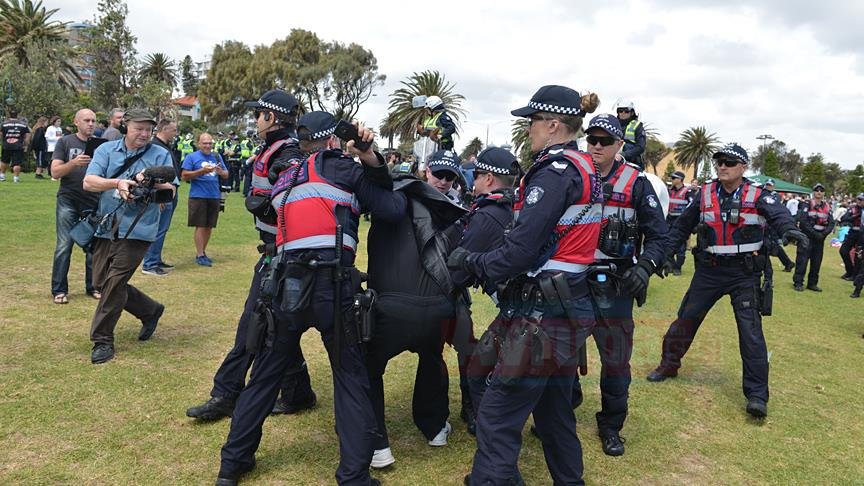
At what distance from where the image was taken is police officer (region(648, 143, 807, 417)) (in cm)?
489

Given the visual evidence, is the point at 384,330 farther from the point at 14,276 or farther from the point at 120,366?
the point at 14,276

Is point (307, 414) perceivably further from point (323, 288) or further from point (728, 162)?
point (728, 162)

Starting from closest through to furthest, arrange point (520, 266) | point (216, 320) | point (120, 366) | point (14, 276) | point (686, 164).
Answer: point (520, 266)
point (120, 366)
point (216, 320)
point (14, 276)
point (686, 164)

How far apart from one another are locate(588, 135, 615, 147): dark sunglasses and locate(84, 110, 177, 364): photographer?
3.55m

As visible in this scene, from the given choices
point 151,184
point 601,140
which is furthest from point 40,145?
point 601,140

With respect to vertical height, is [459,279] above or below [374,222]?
below

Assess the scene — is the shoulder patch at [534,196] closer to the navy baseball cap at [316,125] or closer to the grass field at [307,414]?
the navy baseball cap at [316,125]

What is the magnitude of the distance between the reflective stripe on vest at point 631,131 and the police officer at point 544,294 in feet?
11.2

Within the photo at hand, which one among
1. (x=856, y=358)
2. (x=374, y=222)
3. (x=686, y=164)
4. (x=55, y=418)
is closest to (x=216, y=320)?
(x=55, y=418)

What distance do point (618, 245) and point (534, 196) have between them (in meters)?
1.49

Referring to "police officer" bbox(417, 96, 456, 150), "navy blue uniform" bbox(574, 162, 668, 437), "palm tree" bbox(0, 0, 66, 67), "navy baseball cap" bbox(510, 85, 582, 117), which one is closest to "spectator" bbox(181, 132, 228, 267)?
"police officer" bbox(417, 96, 456, 150)

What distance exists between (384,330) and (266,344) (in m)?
0.70

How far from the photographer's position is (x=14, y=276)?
7391 millimetres

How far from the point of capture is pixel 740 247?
16.4ft
